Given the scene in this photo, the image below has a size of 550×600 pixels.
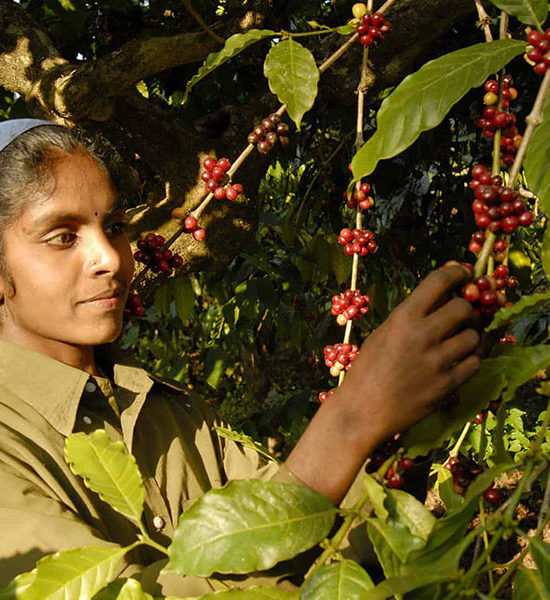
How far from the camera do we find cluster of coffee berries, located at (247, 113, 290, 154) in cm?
157

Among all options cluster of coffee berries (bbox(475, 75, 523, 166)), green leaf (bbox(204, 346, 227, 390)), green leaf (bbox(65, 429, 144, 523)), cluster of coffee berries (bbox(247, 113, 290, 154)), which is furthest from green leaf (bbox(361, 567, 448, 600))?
green leaf (bbox(204, 346, 227, 390))

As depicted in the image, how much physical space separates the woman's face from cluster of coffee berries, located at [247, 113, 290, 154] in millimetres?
384

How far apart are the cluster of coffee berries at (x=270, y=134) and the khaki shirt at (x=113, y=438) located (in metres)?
0.62

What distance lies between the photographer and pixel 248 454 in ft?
5.54

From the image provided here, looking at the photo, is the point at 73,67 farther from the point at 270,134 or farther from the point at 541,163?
the point at 541,163

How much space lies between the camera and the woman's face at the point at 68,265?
137 cm

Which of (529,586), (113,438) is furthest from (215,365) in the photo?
(529,586)

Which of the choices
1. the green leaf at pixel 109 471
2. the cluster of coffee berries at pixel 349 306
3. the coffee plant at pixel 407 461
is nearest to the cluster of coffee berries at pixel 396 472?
the coffee plant at pixel 407 461

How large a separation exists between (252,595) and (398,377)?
0.31 meters

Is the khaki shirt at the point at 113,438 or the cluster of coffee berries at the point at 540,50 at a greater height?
the cluster of coffee berries at the point at 540,50

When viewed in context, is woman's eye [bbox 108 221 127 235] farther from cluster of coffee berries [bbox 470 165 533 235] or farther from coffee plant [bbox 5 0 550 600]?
cluster of coffee berries [bbox 470 165 533 235]

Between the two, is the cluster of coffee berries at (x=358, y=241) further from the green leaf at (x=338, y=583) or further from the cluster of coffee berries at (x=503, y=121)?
the green leaf at (x=338, y=583)

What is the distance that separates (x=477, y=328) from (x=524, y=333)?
1.72 m

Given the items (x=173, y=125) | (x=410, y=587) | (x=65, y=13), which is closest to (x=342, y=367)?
(x=410, y=587)
